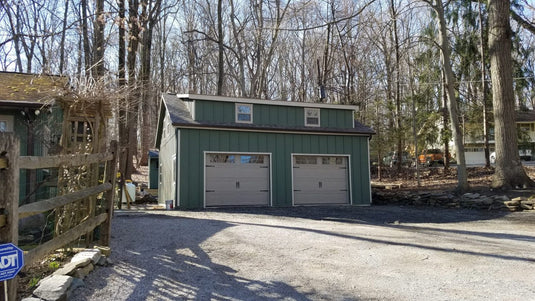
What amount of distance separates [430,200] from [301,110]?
5722 millimetres

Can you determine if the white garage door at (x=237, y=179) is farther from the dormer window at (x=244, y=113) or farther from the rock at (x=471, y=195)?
the rock at (x=471, y=195)

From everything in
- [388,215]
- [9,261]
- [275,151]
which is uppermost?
[275,151]

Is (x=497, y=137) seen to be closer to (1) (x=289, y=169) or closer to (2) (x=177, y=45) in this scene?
(1) (x=289, y=169)

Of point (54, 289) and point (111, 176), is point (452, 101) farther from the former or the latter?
point (54, 289)

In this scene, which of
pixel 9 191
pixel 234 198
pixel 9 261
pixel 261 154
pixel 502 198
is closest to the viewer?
pixel 9 261

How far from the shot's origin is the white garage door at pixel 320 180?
14.4 metres

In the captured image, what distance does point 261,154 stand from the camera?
549 inches

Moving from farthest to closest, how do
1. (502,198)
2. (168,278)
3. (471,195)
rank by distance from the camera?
(471,195)
(502,198)
(168,278)

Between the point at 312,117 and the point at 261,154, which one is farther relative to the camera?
the point at 312,117

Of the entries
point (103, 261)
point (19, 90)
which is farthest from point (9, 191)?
point (19, 90)

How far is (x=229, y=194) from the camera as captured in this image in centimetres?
1348

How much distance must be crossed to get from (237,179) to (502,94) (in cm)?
967

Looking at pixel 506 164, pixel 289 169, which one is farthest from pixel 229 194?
pixel 506 164

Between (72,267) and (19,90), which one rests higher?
(19,90)
